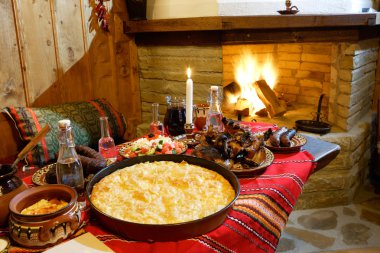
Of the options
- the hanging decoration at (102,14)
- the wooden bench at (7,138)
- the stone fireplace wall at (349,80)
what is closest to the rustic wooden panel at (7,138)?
the wooden bench at (7,138)

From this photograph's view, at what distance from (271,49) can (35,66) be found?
7.17 feet

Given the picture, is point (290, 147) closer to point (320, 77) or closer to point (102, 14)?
point (102, 14)

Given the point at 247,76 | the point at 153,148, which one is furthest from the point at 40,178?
the point at 247,76

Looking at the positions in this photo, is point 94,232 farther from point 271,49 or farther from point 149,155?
point 271,49

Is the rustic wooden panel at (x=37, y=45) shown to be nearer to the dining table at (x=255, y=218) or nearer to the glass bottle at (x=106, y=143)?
the glass bottle at (x=106, y=143)

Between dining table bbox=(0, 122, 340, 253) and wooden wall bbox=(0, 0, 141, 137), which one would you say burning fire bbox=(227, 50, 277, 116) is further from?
dining table bbox=(0, 122, 340, 253)

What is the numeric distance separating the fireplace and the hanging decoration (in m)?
0.20

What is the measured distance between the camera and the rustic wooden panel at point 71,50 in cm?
244

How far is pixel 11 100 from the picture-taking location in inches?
87.9

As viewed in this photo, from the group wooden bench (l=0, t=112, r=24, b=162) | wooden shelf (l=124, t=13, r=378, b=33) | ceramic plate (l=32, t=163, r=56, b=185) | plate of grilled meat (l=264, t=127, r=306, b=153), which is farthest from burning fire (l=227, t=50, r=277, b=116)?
ceramic plate (l=32, t=163, r=56, b=185)

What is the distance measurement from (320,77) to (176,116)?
2.12 m

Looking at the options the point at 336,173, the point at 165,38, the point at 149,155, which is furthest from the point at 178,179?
the point at 336,173

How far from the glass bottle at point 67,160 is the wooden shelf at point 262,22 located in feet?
5.43

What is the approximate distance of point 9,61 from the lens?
86.0 inches
